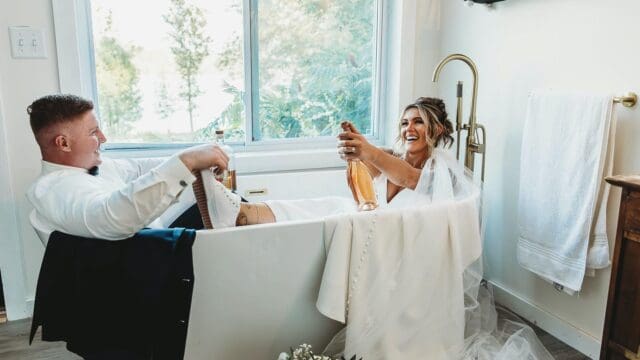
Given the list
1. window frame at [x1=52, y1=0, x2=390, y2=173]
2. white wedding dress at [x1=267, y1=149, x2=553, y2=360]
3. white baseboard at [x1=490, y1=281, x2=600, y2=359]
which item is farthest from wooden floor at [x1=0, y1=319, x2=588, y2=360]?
window frame at [x1=52, y1=0, x2=390, y2=173]

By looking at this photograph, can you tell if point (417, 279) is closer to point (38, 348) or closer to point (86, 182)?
point (86, 182)

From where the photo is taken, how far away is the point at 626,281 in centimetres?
142

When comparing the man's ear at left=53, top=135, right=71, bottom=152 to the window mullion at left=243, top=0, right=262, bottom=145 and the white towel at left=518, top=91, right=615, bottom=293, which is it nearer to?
the window mullion at left=243, top=0, right=262, bottom=145

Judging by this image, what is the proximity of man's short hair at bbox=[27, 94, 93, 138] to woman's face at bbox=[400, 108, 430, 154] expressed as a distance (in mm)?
1252

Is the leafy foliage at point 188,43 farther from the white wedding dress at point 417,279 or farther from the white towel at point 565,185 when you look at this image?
the white towel at point 565,185

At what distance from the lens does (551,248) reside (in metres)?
1.98

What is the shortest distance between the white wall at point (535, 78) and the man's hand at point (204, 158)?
1409mm

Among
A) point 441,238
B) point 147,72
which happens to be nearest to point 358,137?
point 441,238

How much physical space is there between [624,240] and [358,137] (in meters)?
0.96

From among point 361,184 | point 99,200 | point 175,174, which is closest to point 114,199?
point 99,200

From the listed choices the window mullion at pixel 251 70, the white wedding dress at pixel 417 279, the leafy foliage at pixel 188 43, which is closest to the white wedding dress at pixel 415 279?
the white wedding dress at pixel 417 279

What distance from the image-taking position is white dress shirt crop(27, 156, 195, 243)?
4.27 ft

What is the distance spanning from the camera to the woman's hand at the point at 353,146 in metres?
1.92

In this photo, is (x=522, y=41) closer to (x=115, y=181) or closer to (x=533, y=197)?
(x=533, y=197)
